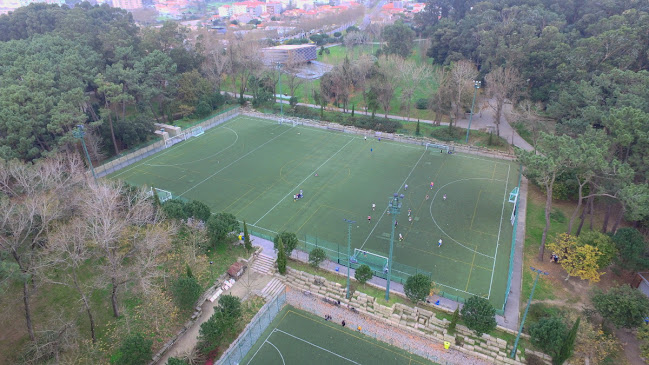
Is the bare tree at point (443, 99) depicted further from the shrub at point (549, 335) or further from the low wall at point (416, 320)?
the shrub at point (549, 335)

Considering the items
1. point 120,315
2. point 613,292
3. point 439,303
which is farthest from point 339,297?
point 613,292

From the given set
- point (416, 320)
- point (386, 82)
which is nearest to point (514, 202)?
point (416, 320)

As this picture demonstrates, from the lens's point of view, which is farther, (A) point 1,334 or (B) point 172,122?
(B) point 172,122

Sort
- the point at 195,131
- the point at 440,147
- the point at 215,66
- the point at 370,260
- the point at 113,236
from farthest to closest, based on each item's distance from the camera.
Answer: the point at 215,66, the point at 195,131, the point at 440,147, the point at 370,260, the point at 113,236

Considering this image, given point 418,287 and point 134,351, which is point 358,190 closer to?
point 418,287

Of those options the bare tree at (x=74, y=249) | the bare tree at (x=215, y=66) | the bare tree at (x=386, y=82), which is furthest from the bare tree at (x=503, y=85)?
the bare tree at (x=74, y=249)

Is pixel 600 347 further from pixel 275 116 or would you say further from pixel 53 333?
pixel 275 116
